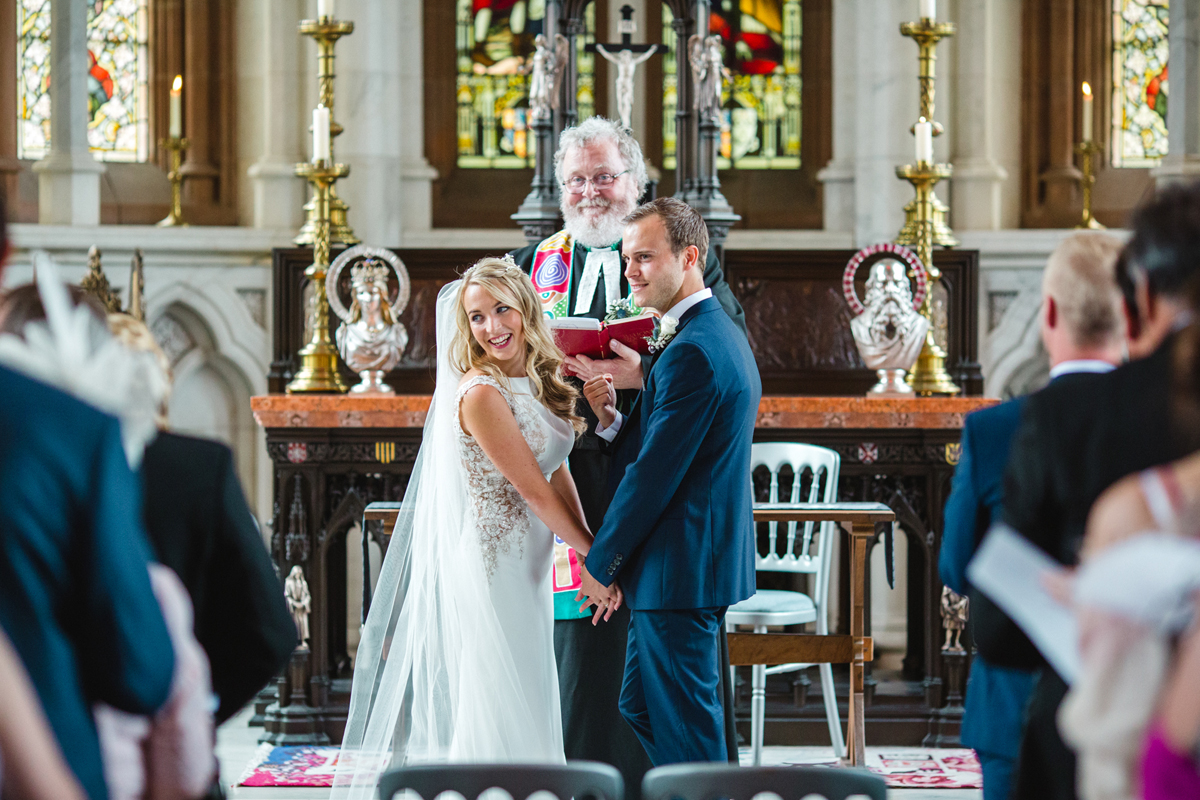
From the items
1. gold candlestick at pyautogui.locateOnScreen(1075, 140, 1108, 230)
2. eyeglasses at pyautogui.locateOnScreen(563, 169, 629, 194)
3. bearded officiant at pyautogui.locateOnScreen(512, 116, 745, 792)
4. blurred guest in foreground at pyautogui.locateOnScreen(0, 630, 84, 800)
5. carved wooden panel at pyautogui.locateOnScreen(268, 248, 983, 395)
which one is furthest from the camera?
gold candlestick at pyautogui.locateOnScreen(1075, 140, 1108, 230)

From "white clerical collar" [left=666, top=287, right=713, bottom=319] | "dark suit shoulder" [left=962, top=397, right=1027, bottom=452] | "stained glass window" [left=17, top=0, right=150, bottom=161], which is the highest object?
"stained glass window" [left=17, top=0, right=150, bottom=161]

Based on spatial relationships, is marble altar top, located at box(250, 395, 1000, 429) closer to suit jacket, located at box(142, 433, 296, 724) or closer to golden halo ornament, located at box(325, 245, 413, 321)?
golden halo ornament, located at box(325, 245, 413, 321)

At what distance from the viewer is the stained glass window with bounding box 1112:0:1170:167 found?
788cm

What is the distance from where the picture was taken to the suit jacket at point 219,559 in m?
1.95

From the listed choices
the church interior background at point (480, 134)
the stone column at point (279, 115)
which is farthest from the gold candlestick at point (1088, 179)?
the stone column at point (279, 115)

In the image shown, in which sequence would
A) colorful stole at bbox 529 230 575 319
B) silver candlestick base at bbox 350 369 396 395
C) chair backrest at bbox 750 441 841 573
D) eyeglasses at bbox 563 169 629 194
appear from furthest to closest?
silver candlestick base at bbox 350 369 396 395, chair backrest at bbox 750 441 841 573, colorful stole at bbox 529 230 575 319, eyeglasses at bbox 563 169 629 194

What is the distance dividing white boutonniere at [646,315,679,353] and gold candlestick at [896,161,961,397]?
7.49 feet

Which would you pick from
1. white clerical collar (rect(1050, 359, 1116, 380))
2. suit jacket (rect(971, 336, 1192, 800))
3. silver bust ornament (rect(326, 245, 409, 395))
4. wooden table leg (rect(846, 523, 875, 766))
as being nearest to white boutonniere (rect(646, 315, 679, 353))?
wooden table leg (rect(846, 523, 875, 766))

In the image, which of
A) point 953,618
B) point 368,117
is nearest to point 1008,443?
point 953,618

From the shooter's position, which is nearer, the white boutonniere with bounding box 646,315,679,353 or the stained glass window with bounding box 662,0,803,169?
the white boutonniere with bounding box 646,315,679,353

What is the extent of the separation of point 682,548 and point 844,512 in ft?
3.63

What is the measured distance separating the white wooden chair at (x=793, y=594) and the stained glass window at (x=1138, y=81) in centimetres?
372

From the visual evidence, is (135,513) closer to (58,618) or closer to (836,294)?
(58,618)

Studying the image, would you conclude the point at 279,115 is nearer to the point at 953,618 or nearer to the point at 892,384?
the point at 892,384
